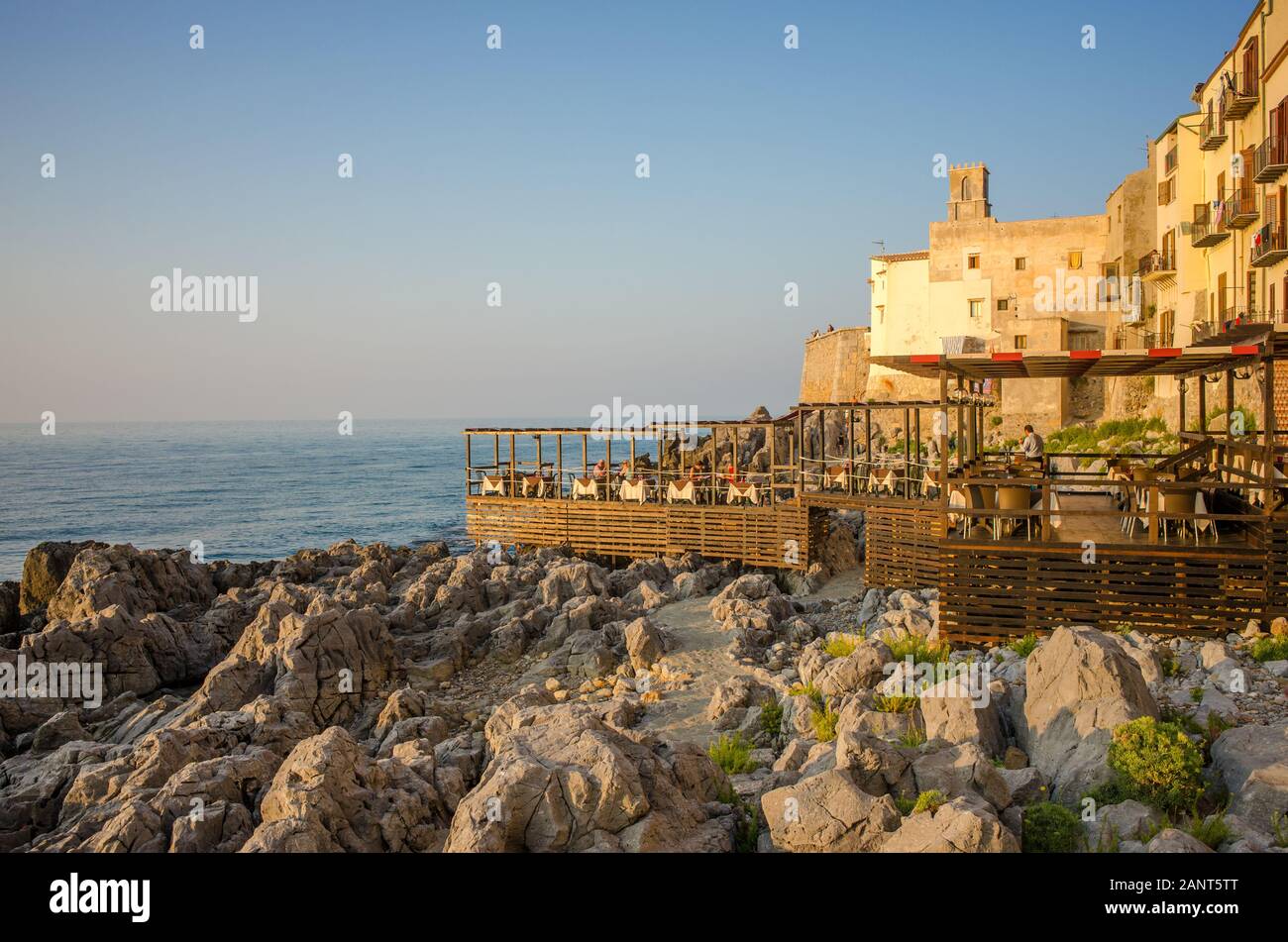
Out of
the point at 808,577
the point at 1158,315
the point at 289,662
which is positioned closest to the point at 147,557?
the point at 289,662

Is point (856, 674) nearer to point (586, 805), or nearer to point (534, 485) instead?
point (586, 805)

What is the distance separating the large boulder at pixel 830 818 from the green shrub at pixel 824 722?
9.52 ft

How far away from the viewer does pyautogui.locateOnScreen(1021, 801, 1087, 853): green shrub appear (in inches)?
299

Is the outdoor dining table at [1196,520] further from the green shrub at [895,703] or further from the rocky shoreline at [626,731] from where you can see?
the green shrub at [895,703]

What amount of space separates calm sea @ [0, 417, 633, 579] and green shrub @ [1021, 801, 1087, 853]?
3728cm

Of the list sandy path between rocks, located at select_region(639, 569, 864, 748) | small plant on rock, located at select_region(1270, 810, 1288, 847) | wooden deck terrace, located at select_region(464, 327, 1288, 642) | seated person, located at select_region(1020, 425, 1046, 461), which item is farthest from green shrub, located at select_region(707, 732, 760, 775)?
seated person, located at select_region(1020, 425, 1046, 461)

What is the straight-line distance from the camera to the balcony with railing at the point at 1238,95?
97.2 feet

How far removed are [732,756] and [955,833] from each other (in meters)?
4.29

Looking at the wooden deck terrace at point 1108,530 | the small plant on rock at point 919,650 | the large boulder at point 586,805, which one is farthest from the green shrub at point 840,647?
the large boulder at point 586,805

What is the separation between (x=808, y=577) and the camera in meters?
25.0

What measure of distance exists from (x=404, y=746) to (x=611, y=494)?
59.2 ft

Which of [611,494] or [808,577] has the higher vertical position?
[611,494]
